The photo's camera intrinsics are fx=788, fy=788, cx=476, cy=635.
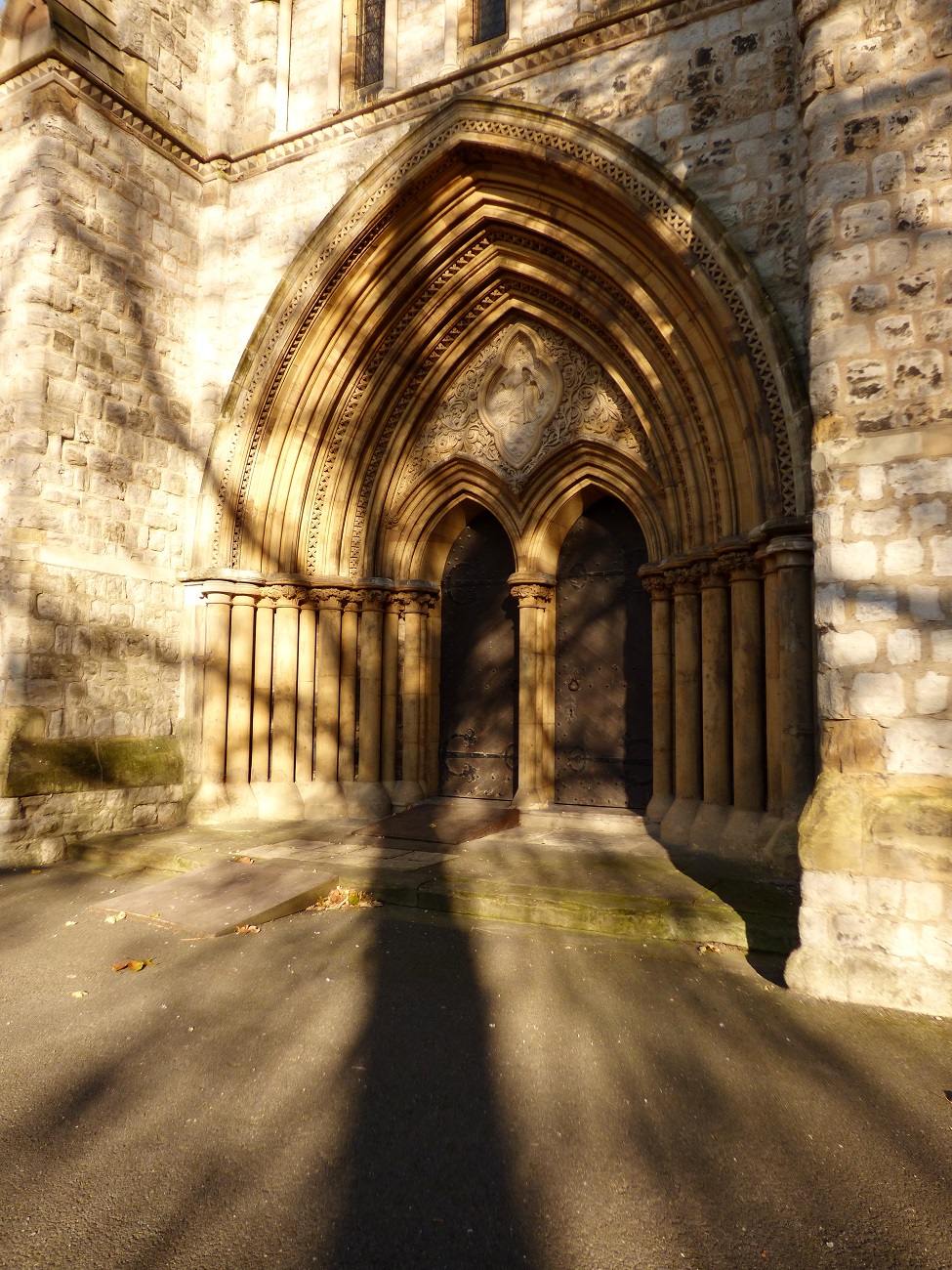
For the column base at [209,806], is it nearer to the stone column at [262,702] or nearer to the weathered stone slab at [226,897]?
the stone column at [262,702]

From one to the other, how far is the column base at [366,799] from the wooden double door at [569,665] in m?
0.72

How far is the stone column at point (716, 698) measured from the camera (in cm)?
546

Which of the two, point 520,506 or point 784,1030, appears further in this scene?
point 520,506

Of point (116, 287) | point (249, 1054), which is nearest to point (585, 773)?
point (249, 1054)

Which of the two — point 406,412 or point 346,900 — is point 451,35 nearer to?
point 406,412

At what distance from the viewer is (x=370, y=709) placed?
281 inches

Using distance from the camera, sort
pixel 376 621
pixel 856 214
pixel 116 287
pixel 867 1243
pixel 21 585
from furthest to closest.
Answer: pixel 376 621 → pixel 116 287 → pixel 21 585 → pixel 856 214 → pixel 867 1243

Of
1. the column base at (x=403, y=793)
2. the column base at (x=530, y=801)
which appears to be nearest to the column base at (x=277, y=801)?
the column base at (x=403, y=793)

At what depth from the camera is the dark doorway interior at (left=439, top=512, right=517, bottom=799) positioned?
728 cm

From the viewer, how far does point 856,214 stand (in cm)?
343

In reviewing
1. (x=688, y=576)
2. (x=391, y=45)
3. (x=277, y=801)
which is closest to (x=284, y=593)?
(x=277, y=801)

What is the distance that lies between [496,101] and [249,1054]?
6430 millimetres

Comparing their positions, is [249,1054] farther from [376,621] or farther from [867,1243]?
[376,621]

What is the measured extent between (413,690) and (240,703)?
154cm
